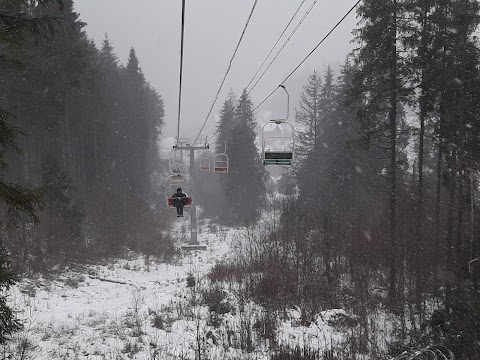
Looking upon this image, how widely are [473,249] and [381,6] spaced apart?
10.3 metres

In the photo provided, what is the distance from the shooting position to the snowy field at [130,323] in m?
8.95

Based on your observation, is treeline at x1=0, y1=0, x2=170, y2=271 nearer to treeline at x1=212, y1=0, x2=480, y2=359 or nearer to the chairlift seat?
the chairlift seat

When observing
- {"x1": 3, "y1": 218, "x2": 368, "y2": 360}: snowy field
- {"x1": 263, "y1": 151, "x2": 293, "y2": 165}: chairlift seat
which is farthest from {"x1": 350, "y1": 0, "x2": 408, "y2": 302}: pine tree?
{"x1": 3, "y1": 218, "x2": 368, "y2": 360}: snowy field

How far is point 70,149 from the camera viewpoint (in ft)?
99.9

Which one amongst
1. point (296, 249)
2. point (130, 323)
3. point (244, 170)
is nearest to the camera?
point (130, 323)

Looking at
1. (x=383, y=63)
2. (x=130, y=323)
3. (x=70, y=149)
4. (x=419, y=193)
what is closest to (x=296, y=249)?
(x=419, y=193)

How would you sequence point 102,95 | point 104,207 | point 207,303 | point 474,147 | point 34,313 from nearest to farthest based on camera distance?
point 34,313 < point 207,303 < point 474,147 < point 104,207 < point 102,95

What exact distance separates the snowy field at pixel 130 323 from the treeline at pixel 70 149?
9.12 ft

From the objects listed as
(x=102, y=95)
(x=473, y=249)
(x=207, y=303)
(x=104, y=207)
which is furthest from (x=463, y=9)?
(x=102, y=95)

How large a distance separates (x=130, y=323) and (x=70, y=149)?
76.6ft

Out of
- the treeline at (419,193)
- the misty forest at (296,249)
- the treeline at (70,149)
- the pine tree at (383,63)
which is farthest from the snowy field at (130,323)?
the pine tree at (383,63)

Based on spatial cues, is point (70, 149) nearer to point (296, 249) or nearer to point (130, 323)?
point (296, 249)

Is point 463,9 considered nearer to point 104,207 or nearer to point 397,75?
point 397,75

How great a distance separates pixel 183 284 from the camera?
16578 millimetres
